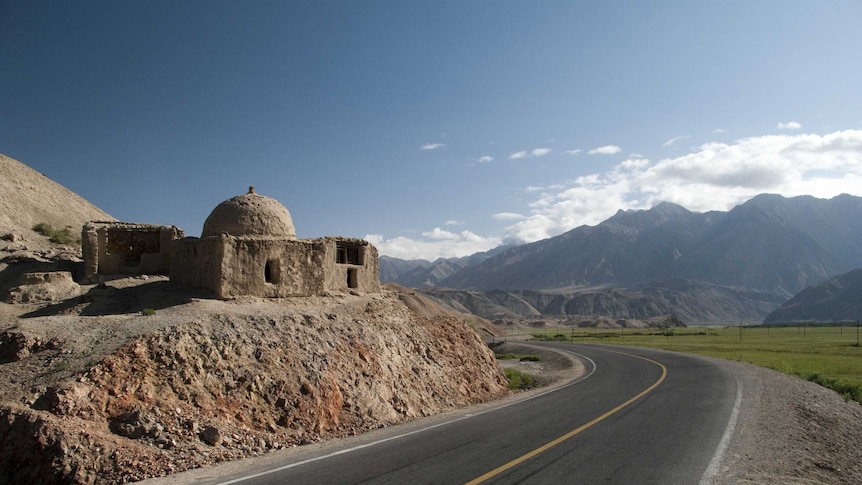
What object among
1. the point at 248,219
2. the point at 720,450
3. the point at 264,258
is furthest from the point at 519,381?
the point at 720,450

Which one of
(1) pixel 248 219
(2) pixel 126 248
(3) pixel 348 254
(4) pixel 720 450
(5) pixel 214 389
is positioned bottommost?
(4) pixel 720 450

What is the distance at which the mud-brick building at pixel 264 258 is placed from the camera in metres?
19.4

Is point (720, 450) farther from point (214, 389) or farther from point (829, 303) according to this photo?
point (829, 303)

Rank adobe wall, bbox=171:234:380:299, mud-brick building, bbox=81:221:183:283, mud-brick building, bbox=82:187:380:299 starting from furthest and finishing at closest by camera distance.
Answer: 1. mud-brick building, bbox=81:221:183:283
2. mud-brick building, bbox=82:187:380:299
3. adobe wall, bbox=171:234:380:299

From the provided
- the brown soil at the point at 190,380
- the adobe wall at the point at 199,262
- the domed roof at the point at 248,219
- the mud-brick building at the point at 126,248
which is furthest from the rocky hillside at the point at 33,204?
the brown soil at the point at 190,380

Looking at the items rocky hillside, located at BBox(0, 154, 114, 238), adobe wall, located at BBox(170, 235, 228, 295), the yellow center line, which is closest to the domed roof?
adobe wall, located at BBox(170, 235, 228, 295)

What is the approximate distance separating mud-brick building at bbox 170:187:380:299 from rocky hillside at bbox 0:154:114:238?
65.9 feet

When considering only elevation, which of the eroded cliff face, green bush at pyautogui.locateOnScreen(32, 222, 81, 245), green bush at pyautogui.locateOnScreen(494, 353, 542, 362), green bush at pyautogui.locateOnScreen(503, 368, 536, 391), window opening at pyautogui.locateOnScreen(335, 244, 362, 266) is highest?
green bush at pyautogui.locateOnScreen(32, 222, 81, 245)

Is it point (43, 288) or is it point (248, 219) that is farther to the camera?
point (248, 219)

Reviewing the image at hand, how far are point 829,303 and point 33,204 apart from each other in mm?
157217

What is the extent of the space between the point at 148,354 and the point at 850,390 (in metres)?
24.9

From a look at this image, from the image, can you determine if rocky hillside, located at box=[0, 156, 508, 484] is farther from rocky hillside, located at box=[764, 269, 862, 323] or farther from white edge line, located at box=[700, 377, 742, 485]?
rocky hillside, located at box=[764, 269, 862, 323]

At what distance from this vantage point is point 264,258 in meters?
20.1

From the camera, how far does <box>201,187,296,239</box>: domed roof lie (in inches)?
893
